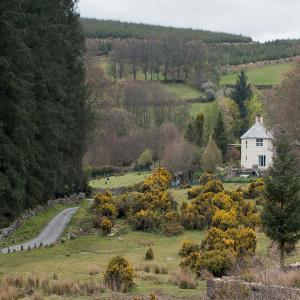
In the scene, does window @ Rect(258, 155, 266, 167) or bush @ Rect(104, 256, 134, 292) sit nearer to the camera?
bush @ Rect(104, 256, 134, 292)

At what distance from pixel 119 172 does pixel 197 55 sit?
2828 inches

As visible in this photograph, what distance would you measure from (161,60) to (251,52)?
41.8m

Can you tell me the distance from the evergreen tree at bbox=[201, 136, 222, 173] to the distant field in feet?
240

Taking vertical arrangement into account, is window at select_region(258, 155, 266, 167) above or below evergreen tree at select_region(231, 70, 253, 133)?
below

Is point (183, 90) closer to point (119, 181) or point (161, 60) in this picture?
point (161, 60)

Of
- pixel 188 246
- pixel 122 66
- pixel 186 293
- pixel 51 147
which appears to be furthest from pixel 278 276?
pixel 122 66

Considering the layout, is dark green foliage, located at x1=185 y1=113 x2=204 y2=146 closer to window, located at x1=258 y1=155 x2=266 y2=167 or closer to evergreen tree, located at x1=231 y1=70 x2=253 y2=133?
window, located at x1=258 y1=155 x2=266 y2=167

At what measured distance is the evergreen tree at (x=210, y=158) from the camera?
66.1 m

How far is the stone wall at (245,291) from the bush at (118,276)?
347cm

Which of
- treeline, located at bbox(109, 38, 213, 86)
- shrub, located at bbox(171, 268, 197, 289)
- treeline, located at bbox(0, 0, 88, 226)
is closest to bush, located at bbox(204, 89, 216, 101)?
treeline, located at bbox(109, 38, 213, 86)

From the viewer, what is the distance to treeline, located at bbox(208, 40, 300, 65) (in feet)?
541

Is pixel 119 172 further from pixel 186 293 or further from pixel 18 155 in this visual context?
pixel 186 293

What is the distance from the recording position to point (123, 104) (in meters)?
107

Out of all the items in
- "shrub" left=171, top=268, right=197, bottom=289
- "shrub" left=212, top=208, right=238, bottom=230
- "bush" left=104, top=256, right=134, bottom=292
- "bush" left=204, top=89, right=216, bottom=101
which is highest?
"bush" left=204, top=89, right=216, bottom=101
